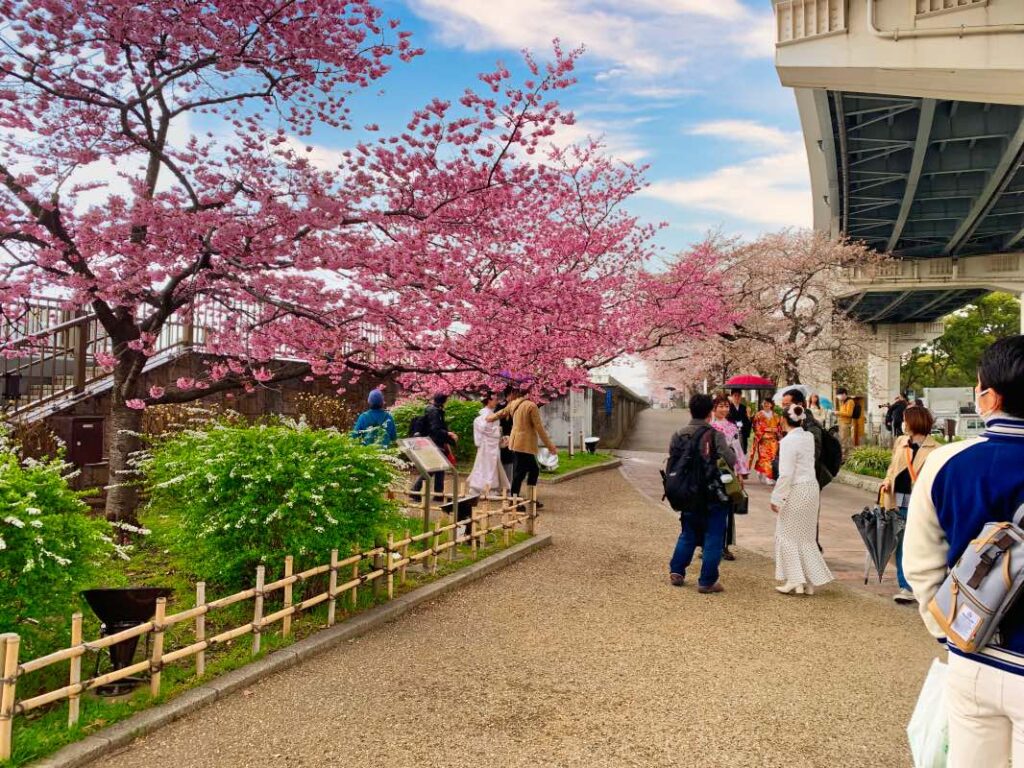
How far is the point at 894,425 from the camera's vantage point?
19.6 m

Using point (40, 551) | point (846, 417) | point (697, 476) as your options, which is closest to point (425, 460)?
point (697, 476)

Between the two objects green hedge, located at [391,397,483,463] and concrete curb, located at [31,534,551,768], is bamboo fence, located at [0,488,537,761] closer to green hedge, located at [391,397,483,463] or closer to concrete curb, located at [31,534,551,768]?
concrete curb, located at [31,534,551,768]

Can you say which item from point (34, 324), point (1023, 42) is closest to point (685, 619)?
point (34, 324)

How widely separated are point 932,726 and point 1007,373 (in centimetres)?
119

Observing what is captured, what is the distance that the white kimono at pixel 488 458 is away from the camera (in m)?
11.3

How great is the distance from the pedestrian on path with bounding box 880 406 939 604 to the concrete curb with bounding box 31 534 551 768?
155 inches

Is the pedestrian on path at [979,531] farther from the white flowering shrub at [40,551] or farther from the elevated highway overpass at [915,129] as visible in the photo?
the elevated highway overpass at [915,129]

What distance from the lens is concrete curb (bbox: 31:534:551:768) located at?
3.43 meters

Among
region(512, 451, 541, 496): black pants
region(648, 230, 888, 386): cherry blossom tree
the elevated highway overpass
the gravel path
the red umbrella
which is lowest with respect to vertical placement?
the gravel path

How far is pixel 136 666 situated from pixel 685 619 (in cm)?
397

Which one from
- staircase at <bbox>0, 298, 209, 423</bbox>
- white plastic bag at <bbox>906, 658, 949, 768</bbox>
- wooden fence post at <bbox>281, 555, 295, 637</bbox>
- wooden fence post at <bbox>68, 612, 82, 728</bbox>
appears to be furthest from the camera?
staircase at <bbox>0, 298, 209, 423</bbox>

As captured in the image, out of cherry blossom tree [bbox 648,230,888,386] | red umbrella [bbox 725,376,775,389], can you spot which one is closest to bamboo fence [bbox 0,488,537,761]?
red umbrella [bbox 725,376,775,389]

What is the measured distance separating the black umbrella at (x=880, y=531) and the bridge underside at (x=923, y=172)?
12753 millimetres

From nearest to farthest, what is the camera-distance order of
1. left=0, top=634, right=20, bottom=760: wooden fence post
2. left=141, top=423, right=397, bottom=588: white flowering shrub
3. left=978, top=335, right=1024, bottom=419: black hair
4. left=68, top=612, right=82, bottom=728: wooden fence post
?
1. left=978, top=335, right=1024, bottom=419: black hair
2. left=0, top=634, right=20, bottom=760: wooden fence post
3. left=68, top=612, right=82, bottom=728: wooden fence post
4. left=141, top=423, right=397, bottom=588: white flowering shrub
